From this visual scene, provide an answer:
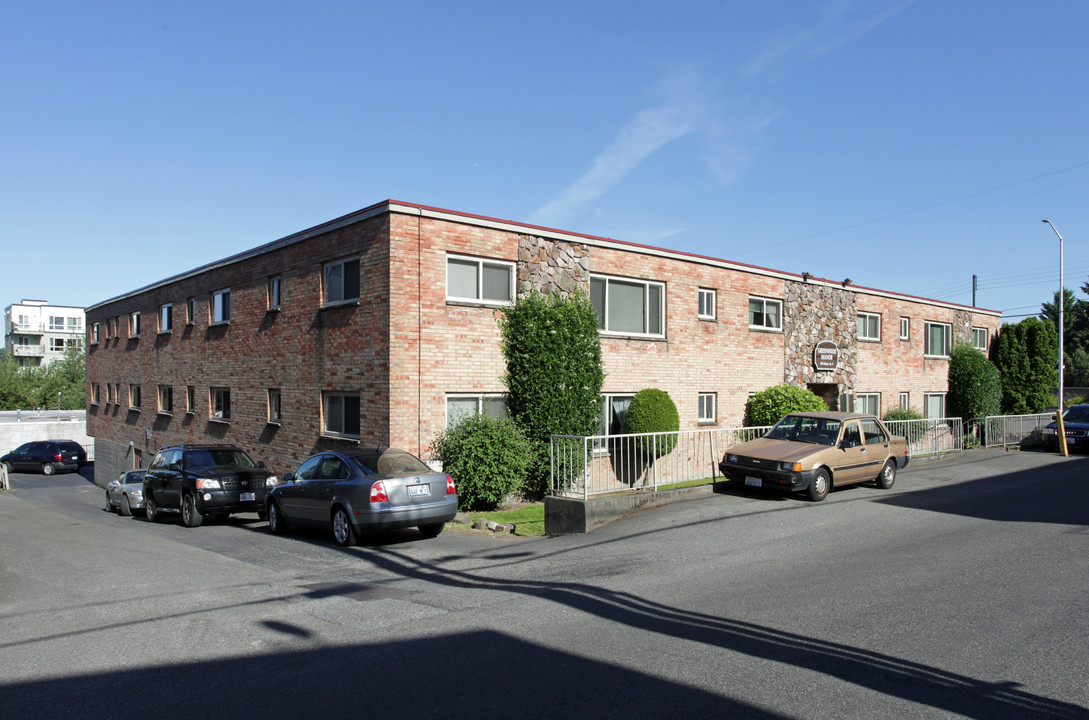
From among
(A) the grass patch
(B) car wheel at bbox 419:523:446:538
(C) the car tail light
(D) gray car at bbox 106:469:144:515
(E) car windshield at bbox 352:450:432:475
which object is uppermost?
(E) car windshield at bbox 352:450:432:475

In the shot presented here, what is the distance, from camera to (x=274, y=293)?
763 inches

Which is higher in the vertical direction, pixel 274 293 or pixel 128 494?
pixel 274 293

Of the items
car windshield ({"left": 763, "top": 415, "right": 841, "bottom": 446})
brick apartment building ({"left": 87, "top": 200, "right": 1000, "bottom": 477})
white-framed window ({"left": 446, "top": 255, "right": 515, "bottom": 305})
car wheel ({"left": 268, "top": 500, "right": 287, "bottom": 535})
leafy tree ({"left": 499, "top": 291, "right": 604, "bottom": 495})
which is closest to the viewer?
car wheel ({"left": 268, "top": 500, "right": 287, "bottom": 535})

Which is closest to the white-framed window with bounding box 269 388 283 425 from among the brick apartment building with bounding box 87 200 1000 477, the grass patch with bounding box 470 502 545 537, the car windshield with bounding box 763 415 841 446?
the brick apartment building with bounding box 87 200 1000 477

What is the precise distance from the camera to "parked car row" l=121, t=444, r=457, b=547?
11477mm

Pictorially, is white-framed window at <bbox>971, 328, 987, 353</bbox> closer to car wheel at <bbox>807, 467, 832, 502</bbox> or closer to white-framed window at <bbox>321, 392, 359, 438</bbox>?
car wheel at <bbox>807, 467, 832, 502</bbox>

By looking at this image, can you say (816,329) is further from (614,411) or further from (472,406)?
(472,406)

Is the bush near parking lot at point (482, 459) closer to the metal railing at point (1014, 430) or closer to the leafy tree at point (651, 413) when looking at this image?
the leafy tree at point (651, 413)

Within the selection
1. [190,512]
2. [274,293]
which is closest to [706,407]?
[274,293]

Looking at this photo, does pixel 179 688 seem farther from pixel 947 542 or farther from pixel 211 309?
pixel 211 309

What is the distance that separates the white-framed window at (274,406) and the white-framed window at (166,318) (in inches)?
343

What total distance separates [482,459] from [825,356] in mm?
13812

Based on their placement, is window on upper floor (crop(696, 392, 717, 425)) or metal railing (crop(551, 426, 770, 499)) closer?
metal railing (crop(551, 426, 770, 499))

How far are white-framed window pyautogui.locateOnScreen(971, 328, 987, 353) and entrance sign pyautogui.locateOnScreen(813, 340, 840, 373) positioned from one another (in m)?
11.1
